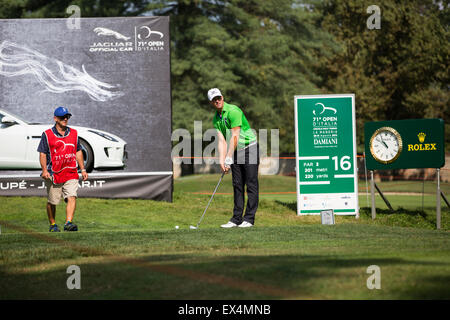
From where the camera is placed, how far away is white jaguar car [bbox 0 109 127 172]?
15.5 metres

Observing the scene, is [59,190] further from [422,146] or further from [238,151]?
[422,146]

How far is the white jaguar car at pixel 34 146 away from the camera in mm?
15539

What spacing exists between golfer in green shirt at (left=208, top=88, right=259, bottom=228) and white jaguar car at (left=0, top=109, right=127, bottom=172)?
223 inches

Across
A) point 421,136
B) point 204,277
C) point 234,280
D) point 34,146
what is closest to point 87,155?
point 34,146

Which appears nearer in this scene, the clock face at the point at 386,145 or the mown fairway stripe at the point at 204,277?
the mown fairway stripe at the point at 204,277

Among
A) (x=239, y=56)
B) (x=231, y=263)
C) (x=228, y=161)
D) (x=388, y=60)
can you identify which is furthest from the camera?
(x=388, y=60)

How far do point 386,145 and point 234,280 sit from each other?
1062 cm

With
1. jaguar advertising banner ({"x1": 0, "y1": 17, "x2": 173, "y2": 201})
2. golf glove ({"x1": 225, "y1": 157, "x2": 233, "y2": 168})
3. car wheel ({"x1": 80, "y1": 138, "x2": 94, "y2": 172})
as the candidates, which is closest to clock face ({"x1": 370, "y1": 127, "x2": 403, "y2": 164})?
jaguar advertising banner ({"x1": 0, "y1": 17, "x2": 173, "y2": 201})

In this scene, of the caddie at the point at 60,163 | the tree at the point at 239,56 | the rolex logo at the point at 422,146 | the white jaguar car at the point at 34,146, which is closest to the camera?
the caddie at the point at 60,163

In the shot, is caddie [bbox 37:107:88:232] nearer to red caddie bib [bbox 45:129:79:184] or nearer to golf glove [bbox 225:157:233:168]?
red caddie bib [bbox 45:129:79:184]

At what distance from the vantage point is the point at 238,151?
10.7 meters

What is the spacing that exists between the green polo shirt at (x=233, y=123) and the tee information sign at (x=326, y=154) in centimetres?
434

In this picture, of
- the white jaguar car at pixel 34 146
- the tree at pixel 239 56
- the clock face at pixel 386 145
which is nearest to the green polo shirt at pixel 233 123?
the clock face at pixel 386 145

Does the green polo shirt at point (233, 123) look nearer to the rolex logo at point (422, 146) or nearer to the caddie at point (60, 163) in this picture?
the caddie at point (60, 163)
